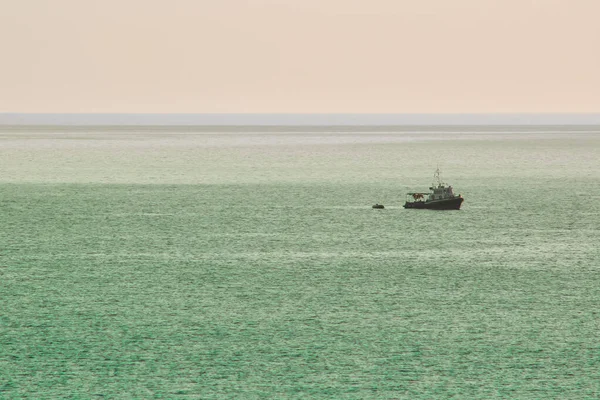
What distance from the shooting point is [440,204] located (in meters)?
66.9

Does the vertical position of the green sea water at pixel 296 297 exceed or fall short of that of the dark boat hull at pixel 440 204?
it exceeds it

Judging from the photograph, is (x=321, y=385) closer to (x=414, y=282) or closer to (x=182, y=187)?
(x=414, y=282)

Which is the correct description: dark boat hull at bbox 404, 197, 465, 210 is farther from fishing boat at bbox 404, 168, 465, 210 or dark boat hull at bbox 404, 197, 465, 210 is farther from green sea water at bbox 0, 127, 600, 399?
green sea water at bbox 0, 127, 600, 399

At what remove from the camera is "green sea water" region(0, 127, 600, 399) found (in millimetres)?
25031

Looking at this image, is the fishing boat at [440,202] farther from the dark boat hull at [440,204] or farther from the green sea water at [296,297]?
the green sea water at [296,297]

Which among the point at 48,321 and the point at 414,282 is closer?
the point at 48,321

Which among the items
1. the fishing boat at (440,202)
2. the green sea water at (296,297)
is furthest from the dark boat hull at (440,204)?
the green sea water at (296,297)

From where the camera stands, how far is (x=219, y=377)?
24922 mm

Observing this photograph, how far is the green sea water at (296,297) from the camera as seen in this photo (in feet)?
82.1

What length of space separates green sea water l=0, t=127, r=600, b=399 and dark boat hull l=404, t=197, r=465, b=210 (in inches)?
37.1

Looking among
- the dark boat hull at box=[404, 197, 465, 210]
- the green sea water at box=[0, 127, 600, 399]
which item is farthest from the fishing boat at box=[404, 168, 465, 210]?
the green sea water at box=[0, 127, 600, 399]

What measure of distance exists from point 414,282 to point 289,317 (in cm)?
775

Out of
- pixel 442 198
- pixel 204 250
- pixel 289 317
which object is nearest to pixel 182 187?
pixel 442 198

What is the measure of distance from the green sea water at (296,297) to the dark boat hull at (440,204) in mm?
942
